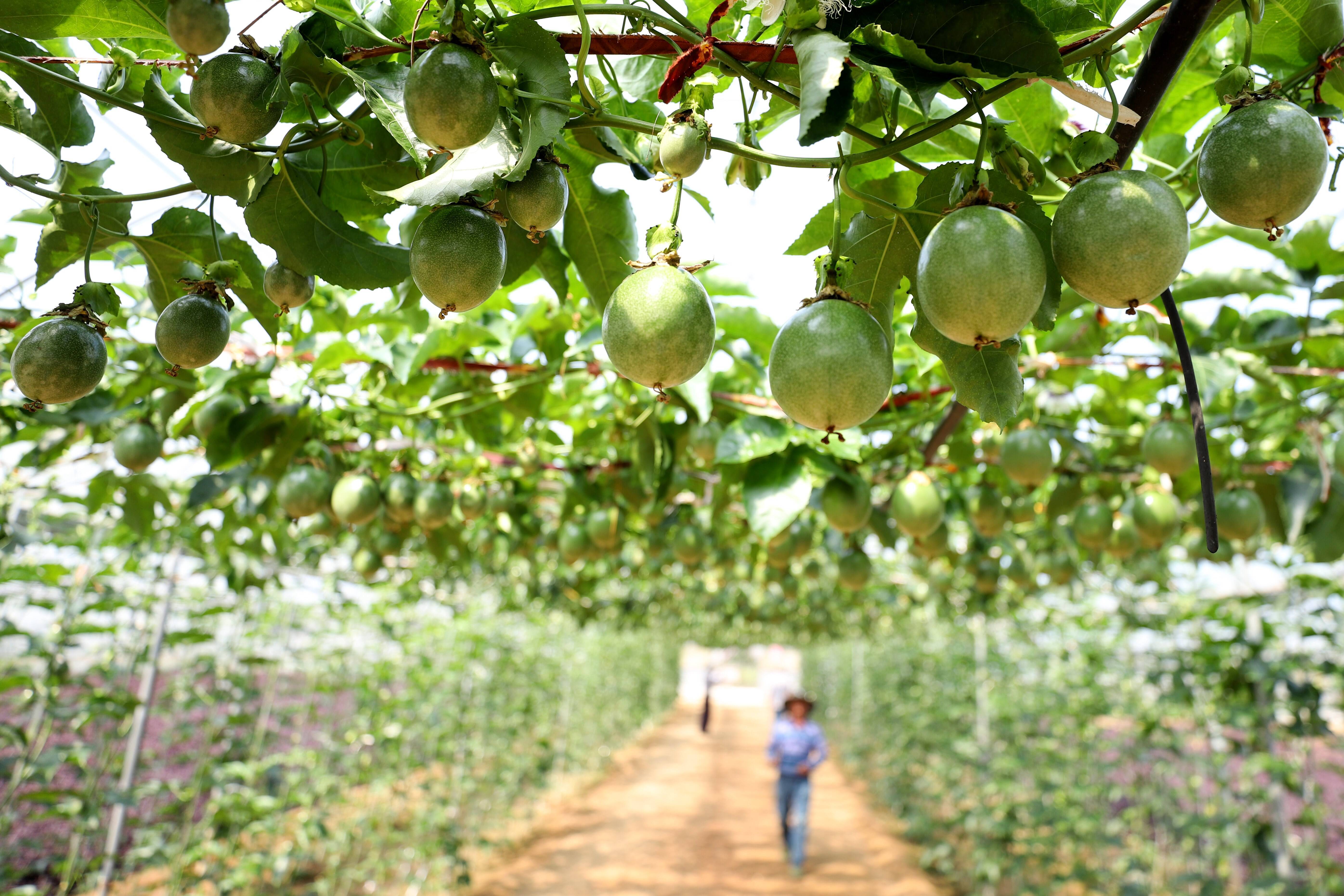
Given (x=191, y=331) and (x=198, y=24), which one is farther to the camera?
(x=191, y=331)

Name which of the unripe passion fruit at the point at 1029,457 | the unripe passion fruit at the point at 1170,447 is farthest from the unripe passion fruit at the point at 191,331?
the unripe passion fruit at the point at 1170,447

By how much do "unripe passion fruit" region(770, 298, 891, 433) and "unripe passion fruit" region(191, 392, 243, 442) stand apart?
7.49ft

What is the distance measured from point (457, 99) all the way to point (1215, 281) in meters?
2.46

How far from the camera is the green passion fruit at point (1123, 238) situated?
3.22ft

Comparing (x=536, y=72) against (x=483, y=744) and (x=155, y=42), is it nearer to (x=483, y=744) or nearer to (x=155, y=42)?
(x=155, y=42)

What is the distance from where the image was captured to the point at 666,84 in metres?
1.14

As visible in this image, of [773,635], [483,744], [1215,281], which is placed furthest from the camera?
[773,635]

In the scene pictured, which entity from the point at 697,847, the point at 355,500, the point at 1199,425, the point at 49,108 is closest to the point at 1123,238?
the point at 1199,425

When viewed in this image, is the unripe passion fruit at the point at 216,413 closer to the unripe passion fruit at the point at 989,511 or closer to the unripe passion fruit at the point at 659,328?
the unripe passion fruit at the point at 659,328

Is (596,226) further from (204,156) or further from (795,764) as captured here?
(795,764)

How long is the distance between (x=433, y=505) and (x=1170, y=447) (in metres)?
2.59

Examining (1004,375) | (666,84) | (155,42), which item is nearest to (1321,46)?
(1004,375)

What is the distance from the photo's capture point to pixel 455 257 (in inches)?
45.0

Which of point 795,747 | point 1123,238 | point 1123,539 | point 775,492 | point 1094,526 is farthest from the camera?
point 795,747
